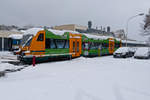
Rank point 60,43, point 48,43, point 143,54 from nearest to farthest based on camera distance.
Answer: point 48,43, point 60,43, point 143,54

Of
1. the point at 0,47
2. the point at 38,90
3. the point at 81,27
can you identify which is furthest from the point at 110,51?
the point at 81,27

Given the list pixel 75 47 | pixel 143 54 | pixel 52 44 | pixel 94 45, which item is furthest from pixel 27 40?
pixel 143 54

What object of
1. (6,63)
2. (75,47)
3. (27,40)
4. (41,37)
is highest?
(41,37)

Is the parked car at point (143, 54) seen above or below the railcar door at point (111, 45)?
below

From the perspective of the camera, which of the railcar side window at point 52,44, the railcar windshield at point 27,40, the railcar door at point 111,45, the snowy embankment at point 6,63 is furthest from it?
the railcar door at point 111,45

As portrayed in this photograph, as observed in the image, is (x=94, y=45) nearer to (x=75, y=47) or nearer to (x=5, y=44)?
(x=75, y=47)

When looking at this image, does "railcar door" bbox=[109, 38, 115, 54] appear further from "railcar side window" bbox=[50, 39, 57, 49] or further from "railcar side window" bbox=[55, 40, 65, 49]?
"railcar side window" bbox=[50, 39, 57, 49]

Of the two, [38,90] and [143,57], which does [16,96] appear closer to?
[38,90]

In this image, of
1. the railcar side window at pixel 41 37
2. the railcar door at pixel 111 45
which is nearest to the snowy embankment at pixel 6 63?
the railcar side window at pixel 41 37

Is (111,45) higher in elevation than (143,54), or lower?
higher

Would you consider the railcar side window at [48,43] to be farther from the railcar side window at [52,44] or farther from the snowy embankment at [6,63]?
the snowy embankment at [6,63]

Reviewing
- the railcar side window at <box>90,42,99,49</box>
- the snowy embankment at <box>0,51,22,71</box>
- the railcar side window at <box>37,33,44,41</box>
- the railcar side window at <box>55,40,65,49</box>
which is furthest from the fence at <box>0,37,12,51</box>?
the railcar side window at <box>37,33,44,41</box>

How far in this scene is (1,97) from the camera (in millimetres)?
4234

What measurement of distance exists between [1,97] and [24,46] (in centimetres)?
778
